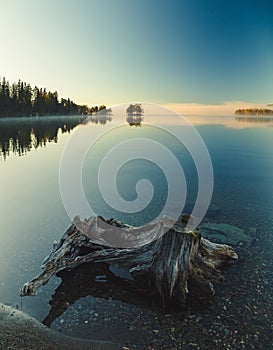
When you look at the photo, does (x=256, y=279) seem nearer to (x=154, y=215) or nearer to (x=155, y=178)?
(x=154, y=215)

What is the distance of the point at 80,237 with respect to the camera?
457 inches

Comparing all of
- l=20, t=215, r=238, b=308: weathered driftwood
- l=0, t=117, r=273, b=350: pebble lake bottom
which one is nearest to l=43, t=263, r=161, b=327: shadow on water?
l=0, t=117, r=273, b=350: pebble lake bottom

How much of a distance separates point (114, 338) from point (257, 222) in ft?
36.2

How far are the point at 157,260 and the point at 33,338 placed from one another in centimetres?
436

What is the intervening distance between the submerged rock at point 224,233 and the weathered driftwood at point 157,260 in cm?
162

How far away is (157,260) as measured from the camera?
31.5 feet

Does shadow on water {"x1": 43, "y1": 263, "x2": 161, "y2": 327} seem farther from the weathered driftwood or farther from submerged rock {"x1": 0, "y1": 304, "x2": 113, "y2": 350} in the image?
submerged rock {"x1": 0, "y1": 304, "x2": 113, "y2": 350}

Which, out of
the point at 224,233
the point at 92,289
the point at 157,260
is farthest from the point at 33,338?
the point at 224,233

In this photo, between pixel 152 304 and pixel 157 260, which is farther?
pixel 157 260

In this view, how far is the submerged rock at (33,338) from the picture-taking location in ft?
23.0

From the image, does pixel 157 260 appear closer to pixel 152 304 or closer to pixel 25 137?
pixel 152 304

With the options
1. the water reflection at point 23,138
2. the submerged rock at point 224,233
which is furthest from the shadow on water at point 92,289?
the water reflection at point 23,138

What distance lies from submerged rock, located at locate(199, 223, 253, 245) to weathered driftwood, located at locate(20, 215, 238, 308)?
1619mm

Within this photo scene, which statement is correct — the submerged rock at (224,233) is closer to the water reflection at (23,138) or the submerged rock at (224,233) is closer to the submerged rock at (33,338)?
the submerged rock at (33,338)
